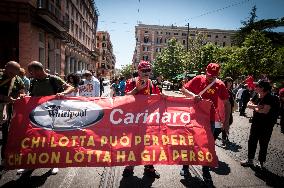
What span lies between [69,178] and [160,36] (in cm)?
10257

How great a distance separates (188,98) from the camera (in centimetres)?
Result: 536

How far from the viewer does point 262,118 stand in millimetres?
6266

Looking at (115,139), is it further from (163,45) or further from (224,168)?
(163,45)

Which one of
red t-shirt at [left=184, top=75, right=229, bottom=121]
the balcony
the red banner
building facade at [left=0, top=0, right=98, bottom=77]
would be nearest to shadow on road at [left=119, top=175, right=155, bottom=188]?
the red banner

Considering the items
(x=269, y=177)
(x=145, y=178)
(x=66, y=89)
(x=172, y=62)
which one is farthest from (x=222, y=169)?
(x=172, y=62)

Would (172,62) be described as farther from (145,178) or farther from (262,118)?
(145,178)

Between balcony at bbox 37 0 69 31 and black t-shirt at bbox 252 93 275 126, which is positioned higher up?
balcony at bbox 37 0 69 31

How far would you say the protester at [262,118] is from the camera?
6.18 metres

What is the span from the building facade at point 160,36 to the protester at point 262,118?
100523mm

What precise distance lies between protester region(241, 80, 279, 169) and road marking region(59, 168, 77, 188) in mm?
3713

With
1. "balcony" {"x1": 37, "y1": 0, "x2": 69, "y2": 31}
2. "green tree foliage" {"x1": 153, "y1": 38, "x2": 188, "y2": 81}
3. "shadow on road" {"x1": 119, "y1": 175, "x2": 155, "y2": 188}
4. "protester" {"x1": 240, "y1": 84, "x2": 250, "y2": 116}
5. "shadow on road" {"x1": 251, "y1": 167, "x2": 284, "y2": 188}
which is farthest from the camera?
"green tree foliage" {"x1": 153, "y1": 38, "x2": 188, "y2": 81}

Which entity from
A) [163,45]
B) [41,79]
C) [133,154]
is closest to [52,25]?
[41,79]

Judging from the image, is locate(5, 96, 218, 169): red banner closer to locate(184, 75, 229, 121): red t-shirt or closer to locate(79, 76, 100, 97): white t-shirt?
locate(184, 75, 229, 121): red t-shirt

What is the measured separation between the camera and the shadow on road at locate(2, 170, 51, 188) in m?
4.88
